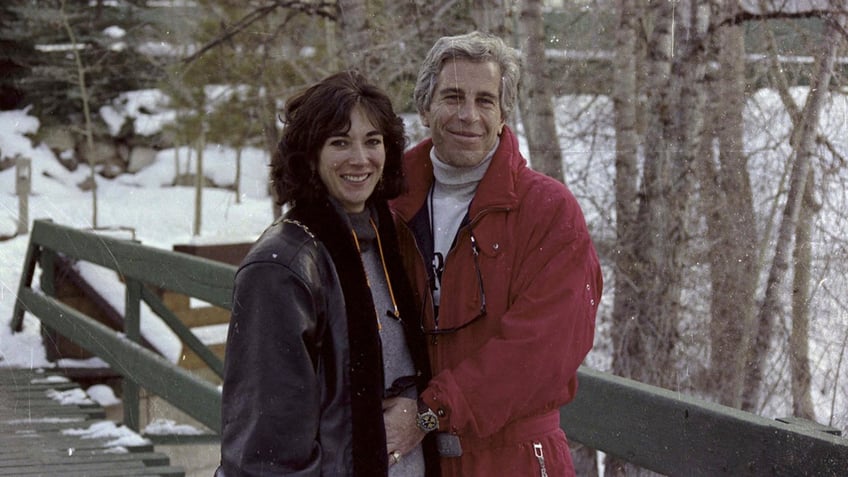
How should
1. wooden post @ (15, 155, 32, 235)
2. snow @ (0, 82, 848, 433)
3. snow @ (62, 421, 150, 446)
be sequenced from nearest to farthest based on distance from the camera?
snow @ (62, 421, 150, 446) → snow @ (0, 82, 848, 433) → wooden post @ (15, 155, 32, 235)

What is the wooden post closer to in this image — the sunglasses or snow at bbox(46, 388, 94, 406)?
snow at bbox(46, 388, 94, 406)

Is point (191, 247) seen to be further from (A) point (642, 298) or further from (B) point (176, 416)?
(A) point (642, 298)

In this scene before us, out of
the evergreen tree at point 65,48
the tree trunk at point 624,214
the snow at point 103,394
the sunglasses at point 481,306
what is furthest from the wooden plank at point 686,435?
the evergreen tree at point 65,48

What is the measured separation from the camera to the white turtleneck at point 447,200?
2.33 m

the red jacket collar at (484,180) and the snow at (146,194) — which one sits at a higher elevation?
the red jacket collar at (484,180)

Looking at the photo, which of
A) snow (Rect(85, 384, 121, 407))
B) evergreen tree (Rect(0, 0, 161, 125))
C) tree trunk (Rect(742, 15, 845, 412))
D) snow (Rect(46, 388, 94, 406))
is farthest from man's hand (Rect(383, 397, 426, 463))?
evergreen tree (Rect(0, 0, 161, 125))

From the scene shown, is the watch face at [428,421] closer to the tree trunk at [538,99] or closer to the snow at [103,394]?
the tree trunk at [538,99]

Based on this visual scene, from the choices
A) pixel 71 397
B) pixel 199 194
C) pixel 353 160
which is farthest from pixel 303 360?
pixel 199 194

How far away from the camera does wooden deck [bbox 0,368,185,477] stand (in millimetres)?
4414

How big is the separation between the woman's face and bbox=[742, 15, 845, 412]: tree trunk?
5.82m

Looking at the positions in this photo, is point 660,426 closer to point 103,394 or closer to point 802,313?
point 802,313

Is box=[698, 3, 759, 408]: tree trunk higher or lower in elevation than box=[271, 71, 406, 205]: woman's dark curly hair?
lower

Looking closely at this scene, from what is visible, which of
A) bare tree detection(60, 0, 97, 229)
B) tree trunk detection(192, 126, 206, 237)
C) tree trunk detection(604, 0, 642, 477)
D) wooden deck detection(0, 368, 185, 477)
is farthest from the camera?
tree trunk detection(192, 126, 206, 237)

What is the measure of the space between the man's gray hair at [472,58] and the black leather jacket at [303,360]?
0.51 meters
